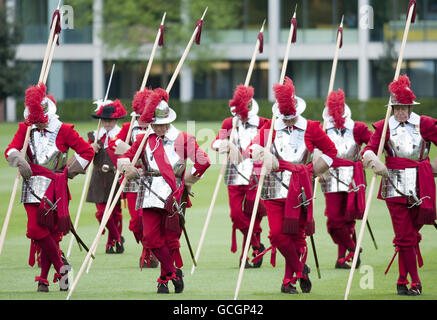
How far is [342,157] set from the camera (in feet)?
42.9

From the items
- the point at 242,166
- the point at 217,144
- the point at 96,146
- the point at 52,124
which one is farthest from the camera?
the point at 96,146

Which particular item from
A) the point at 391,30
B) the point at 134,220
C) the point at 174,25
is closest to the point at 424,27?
the point at 391,30

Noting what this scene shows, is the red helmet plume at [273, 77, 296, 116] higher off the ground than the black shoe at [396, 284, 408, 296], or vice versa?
the red helmet plume at [273, 77, 296, 116]

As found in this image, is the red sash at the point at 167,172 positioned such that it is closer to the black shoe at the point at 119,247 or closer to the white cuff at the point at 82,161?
the white cuff at the point at 82,161

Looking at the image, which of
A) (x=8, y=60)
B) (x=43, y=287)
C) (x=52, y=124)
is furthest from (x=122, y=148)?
(x=8, y=60)

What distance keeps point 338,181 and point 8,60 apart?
37986 millimetres

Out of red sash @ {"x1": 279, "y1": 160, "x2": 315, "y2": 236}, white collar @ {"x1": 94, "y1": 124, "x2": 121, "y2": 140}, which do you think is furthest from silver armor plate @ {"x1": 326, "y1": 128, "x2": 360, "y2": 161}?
white collar @ {"x1": 94, "y1": 124, "x2": 121, "y2": 140}

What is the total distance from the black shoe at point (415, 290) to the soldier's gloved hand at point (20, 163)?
13.2 feet

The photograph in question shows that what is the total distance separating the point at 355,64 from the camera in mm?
52562

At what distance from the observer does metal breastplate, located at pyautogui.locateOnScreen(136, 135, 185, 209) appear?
10.5m

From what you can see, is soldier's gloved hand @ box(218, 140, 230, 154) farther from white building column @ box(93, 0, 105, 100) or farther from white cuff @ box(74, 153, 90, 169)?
white building column @ box(93, 0, 105, 100)

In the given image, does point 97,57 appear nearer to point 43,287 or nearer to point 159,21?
point 159,21

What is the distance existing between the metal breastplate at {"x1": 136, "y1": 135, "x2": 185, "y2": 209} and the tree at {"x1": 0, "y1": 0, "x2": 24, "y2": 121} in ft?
126

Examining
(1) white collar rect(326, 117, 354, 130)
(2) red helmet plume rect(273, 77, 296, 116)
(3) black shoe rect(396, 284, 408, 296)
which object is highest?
(2) red helmet plume rect(273, 77, 296, 116)
